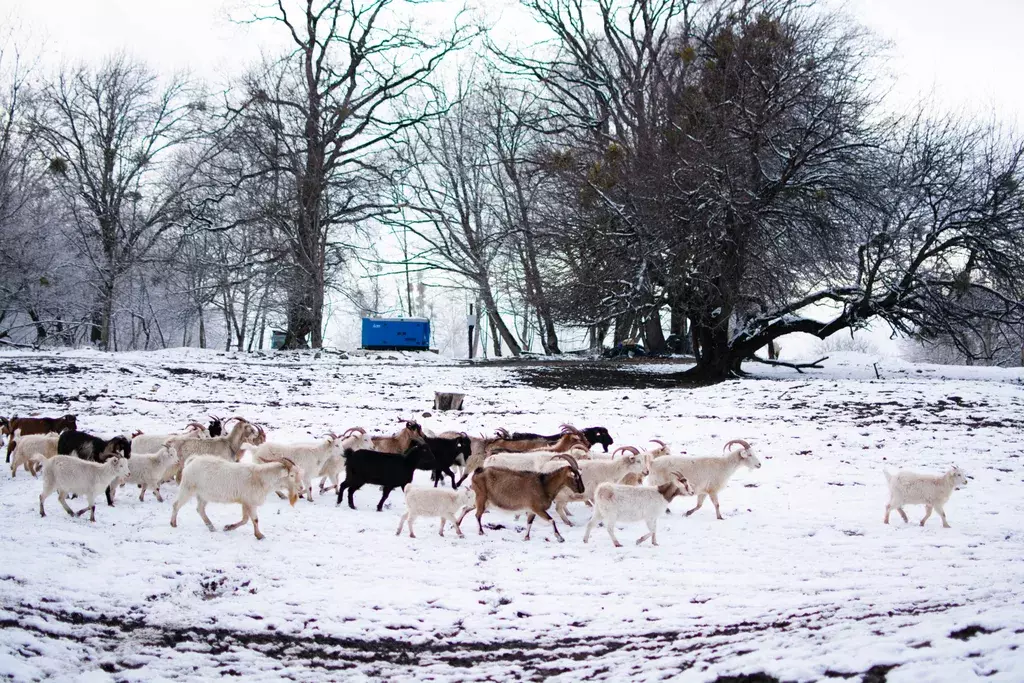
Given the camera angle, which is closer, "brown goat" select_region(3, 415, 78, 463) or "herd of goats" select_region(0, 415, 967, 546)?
"herd of goats" select_region(0, 415, 967, 546)

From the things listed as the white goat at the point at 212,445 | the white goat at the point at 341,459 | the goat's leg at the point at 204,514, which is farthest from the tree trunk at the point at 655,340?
the goat's leg at the point at 204,514

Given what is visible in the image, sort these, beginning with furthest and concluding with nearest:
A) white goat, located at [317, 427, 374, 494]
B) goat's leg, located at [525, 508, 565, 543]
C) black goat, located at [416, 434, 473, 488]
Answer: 1. black goat, located at [416, 434, 473, 488]
2. white goat, located at [317, 427, 374, 494]
3. goat's leg, located at [525, 508, 565, 543]

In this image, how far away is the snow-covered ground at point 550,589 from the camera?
17.4ft

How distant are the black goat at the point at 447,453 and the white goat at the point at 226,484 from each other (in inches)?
92.9

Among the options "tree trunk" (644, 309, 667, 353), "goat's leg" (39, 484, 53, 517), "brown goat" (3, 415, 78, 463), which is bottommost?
"goat's leg" (39, 484, 53, 517)

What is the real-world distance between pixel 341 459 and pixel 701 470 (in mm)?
4692

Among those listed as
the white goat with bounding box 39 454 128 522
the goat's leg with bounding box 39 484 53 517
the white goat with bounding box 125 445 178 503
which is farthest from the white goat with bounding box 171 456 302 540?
the goat's leg with bounding box 39 484 53 517

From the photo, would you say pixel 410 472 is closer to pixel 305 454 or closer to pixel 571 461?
pixel 305 454

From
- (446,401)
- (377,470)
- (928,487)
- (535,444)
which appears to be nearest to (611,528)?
(377,470)

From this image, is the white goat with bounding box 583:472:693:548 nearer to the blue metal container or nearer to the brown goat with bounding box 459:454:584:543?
the brown goat with bounding box 459:454:584:543

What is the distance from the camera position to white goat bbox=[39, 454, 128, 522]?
8.30 m

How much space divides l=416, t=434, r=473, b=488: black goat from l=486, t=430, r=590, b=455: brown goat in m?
0.36

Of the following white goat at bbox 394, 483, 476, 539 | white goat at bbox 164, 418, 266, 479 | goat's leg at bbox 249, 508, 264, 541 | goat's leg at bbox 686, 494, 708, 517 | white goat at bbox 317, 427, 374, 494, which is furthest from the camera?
white goat at bbox 317, 427, 374, 494

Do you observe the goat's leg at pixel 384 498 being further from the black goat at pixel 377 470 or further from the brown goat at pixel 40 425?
the brown goat at pixel 40 425
